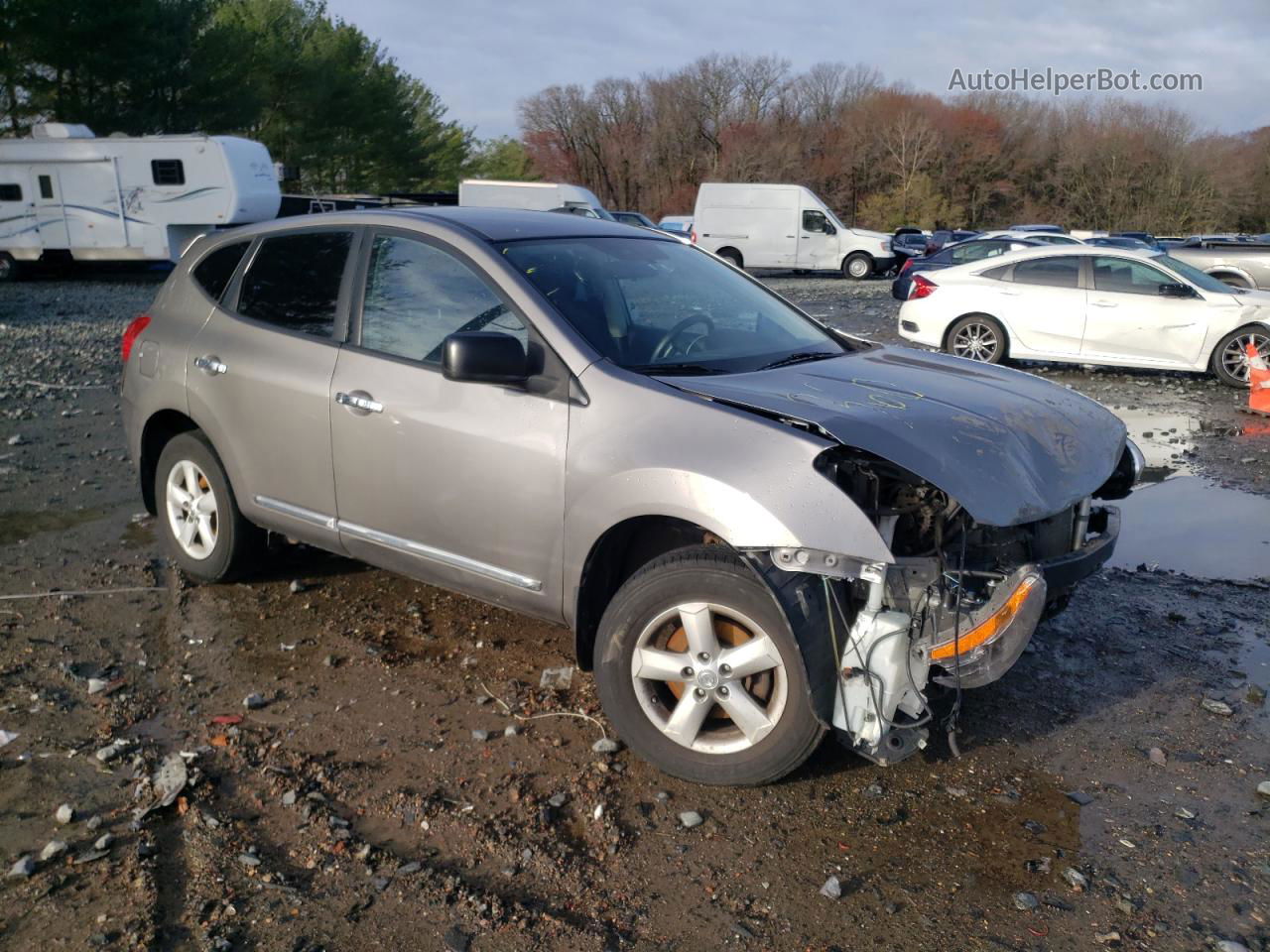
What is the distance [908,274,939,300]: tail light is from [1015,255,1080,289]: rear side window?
1.02 m

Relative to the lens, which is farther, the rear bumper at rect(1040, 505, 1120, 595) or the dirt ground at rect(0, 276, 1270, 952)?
the rear bumper at rect(1040, 505, 1120, 595)

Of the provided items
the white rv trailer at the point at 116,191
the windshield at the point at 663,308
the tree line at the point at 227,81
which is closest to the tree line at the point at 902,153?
the tree line at the point at 227,81

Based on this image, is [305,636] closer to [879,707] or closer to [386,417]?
[386,417]

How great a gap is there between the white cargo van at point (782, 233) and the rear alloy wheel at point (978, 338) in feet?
64.5

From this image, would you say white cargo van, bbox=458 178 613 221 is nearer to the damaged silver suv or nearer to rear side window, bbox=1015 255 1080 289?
rear side window, bbox=1015 255 1080 289

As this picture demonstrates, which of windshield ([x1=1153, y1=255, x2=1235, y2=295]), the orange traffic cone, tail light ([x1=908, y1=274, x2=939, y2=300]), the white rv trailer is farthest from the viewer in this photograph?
the white rv trailer

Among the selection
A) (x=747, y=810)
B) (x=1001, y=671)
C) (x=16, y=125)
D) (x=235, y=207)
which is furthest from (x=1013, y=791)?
(x=16, y=125)

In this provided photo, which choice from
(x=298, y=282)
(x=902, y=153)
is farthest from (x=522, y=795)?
(x=902, y=153)

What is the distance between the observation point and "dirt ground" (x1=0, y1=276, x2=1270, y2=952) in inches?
117

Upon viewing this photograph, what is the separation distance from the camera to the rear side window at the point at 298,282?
480 centimetres

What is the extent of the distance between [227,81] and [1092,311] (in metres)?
33.2

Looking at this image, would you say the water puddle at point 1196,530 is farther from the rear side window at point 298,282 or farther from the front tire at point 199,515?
the front tire at point 199,515

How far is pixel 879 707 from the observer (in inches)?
131

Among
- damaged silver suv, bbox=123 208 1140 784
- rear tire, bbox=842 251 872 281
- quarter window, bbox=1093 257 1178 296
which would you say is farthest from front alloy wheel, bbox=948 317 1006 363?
rear tire, bbox=842 251 872 281
